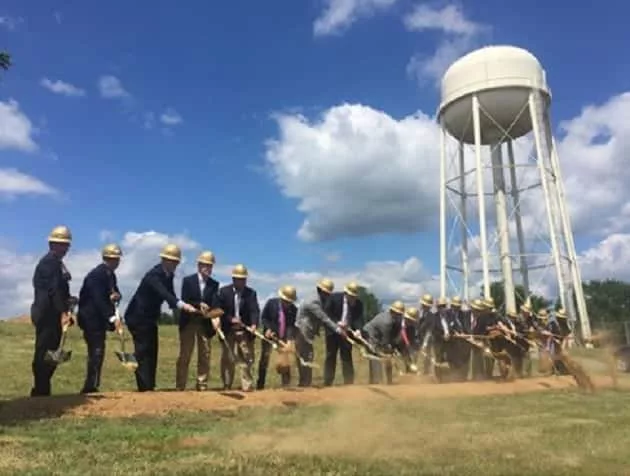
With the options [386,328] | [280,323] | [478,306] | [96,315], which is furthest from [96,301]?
[478,306]

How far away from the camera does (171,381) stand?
61.1 ft

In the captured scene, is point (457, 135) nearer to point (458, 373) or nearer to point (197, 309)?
point (458, 373)

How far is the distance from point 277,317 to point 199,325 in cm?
239

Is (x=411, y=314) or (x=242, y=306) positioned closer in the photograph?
(x=242, y=306)

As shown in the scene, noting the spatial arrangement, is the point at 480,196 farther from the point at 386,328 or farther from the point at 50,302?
the point at 50,302

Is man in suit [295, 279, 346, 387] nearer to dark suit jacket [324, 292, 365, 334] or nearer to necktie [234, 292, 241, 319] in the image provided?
dark suit jacket [324, 292, 365, 334]

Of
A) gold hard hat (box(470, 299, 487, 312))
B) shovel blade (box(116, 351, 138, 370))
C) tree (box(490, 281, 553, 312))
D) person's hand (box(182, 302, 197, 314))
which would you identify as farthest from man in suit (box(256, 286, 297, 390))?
tree (box(490, 281, 553, 312))

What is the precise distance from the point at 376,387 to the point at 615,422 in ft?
16.1

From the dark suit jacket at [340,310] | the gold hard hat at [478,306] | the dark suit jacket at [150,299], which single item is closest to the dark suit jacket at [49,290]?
the dark suit jacket at [150,299]

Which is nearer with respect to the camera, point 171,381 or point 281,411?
point 281,411

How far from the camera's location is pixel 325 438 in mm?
8617

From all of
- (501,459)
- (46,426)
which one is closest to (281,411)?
(46,426)

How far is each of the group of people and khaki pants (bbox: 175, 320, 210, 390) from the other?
18mm

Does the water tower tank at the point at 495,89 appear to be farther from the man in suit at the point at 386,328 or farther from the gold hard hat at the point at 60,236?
the gold hard hat at the point at 60,236
